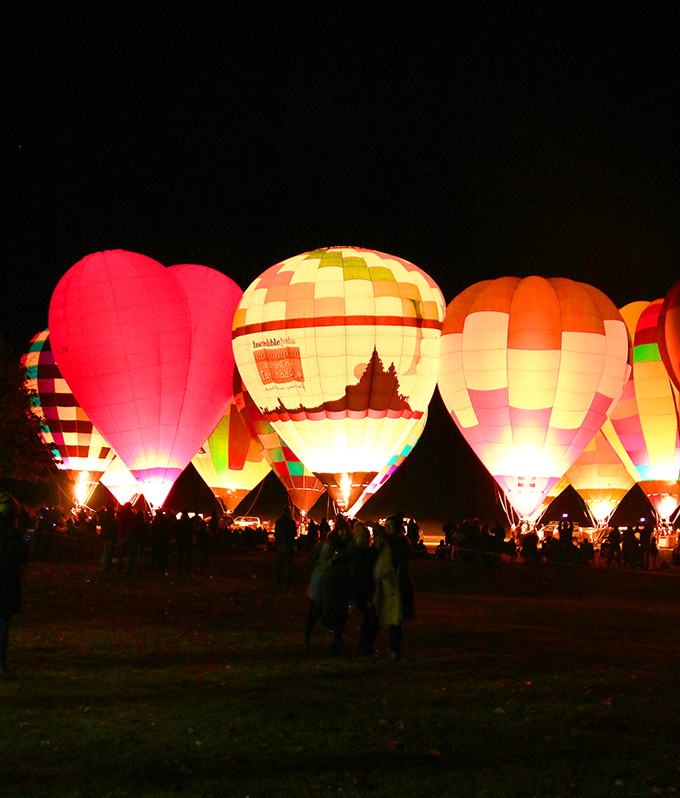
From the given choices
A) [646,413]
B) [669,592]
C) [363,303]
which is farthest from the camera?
[646,413]

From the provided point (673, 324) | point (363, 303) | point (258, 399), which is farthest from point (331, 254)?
point (673, 324)

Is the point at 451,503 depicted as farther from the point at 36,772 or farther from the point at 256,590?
the point at 36,772

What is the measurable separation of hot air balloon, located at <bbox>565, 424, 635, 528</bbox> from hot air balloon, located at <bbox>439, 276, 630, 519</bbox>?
8.20m

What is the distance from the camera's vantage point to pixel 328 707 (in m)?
6.45

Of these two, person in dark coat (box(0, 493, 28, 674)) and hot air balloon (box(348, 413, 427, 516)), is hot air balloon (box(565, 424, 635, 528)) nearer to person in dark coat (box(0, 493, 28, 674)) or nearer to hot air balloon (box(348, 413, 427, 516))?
hot air balloon (box(348, 413, 427, 516))

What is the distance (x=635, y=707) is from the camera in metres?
6.58

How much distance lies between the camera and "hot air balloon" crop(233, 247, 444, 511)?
27.9 m

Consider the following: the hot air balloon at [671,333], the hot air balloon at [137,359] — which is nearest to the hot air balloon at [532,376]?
the hot air balloon at [671,333]

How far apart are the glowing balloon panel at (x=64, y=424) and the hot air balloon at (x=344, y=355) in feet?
39.7

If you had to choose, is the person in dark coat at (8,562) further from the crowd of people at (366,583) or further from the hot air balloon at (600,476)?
the hot air balloon at (600,476)

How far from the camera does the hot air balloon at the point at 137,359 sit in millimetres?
29922

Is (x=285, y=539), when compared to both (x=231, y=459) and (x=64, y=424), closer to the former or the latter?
(x=231, y=459)

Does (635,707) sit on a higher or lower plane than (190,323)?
lower

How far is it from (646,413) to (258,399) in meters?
12.3
